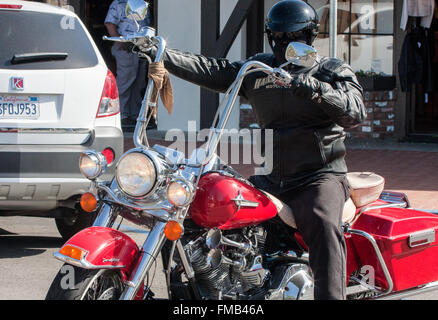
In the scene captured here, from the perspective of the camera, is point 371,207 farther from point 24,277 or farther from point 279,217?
point 24,277

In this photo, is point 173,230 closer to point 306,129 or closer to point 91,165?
point 91,165

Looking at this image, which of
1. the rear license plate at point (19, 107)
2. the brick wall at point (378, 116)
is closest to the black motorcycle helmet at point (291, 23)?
the rear license plate at point (19, 107)

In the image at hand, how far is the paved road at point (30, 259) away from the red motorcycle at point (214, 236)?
1.01m

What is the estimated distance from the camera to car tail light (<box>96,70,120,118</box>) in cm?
622

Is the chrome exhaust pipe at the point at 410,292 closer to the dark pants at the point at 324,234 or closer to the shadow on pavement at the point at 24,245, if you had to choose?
the dark pants at the point at 324,234

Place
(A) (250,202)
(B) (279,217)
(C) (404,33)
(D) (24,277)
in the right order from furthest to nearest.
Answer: (C) (404,33) < (D) (24,277) < (B) (279,217) < (A) (250,202)

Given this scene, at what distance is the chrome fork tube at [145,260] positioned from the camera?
3.49m

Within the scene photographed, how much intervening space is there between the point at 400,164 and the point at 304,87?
6.83m

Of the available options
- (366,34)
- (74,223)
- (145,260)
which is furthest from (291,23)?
(366,34)

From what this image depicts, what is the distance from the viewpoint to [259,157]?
4.53 m

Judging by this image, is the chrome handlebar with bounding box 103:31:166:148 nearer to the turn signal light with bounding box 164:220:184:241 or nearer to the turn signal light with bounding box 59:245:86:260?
the turn signal light with bounding box 164:220:184:241

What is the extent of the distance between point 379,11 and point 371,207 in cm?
794

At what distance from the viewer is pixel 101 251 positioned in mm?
3492
